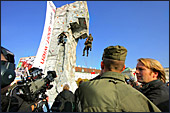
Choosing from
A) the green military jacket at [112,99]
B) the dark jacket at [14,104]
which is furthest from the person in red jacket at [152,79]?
the dark jacket at [14,104]

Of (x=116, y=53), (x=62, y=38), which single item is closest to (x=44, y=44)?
(x=62, y=38)

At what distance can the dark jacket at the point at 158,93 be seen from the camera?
3.44 ft

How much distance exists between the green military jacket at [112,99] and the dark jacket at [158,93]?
33 centimetres

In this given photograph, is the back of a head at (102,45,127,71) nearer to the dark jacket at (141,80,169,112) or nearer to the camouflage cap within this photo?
the camouflage cap

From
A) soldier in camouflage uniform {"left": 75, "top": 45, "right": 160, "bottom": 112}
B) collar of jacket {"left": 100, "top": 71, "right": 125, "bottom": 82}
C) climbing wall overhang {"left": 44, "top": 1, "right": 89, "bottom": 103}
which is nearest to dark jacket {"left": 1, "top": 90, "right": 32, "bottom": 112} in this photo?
soldier in camouflage uniform {"left": 75, "top": 45, "right": 160, "bottom": 112}

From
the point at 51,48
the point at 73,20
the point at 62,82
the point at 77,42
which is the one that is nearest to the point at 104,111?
the point at 62,82

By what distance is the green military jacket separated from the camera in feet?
2.63

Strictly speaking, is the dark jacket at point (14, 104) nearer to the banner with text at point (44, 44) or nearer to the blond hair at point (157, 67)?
the blond hair at point (157, 67)

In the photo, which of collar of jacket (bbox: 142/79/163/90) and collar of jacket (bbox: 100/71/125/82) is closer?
collar of jacket (bbox: 100/71/125/82)

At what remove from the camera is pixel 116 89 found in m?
0.86

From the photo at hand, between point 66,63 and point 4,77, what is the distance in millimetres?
4927

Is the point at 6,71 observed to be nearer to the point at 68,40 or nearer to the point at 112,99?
the point at 112,99

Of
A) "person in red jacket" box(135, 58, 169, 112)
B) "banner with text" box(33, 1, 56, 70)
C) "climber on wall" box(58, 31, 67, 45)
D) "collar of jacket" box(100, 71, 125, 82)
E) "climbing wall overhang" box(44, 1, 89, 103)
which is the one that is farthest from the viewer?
"climber on wall" box(58, 31, 67, 45)

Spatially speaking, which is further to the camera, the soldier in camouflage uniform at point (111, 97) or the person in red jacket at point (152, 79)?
the person in red jacket at point (152, 79)
